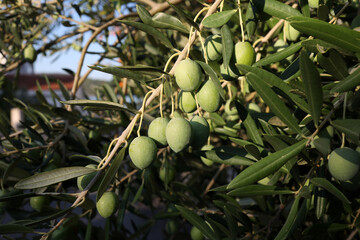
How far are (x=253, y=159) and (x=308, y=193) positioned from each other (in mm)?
145

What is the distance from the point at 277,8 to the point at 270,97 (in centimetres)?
22

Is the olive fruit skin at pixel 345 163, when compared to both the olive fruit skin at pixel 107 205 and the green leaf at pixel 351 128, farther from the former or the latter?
the olive fruit skin at pixel 107 205

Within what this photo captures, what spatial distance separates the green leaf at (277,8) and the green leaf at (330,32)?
6.1 inches

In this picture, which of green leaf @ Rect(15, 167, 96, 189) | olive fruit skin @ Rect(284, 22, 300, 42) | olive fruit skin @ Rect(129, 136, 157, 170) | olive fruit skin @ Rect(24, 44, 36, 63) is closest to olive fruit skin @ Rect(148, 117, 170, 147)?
olive fruit skin @ Rect(129, 136, 157, 170)

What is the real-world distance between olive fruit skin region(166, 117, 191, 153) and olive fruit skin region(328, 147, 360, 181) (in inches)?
10.7

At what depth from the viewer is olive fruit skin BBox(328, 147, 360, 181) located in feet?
1.85

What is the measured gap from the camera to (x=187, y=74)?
0.60 metres

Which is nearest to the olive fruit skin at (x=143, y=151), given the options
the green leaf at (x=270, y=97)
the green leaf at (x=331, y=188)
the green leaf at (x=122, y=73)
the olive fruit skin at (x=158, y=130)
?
the olive fruit skin at (x=158, y=130)

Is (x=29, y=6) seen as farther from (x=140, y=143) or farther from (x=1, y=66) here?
(x=140, y=143)

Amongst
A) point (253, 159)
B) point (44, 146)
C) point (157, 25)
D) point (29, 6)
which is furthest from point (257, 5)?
point (29, 6)

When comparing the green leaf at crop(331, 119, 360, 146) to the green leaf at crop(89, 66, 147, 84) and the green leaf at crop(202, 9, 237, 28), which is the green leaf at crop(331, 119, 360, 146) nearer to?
the green leaf at crop(202, 9, 237, 28)

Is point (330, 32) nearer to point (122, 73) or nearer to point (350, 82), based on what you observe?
point (350, 82)

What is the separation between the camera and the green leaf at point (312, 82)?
0.53m

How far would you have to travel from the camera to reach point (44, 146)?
3.77 feet
